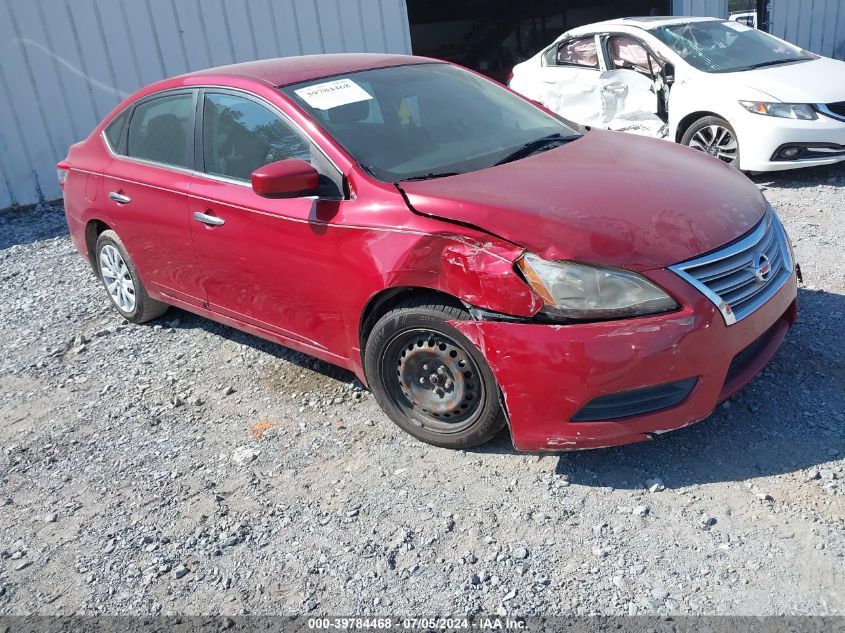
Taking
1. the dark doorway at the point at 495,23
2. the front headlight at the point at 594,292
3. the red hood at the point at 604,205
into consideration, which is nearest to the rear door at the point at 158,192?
the red hood at the point at 604,205

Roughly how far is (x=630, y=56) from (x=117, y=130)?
5.41 metres

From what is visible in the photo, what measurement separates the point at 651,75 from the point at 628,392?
5.84 m

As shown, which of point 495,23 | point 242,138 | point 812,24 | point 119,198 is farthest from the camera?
point 495,23

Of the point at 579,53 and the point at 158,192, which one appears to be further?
the point at 579,53

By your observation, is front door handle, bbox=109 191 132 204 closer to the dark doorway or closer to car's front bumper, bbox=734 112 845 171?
car's front bumper, bbox=734 112 845 171

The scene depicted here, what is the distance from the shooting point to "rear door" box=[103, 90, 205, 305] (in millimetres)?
4102

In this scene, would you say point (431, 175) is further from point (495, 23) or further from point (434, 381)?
point (495, 23)

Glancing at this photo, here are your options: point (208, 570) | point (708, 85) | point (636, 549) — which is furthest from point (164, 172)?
point (708, 85)

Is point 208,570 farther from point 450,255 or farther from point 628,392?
point 628,392

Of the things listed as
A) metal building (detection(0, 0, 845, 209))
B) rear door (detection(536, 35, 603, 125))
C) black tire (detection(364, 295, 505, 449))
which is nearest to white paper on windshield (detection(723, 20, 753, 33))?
rear door (detection(536, 35, 603, 125))

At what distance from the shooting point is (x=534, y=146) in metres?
3.71

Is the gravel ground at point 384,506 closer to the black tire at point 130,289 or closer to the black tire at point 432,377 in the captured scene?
the black tire at point 432,377

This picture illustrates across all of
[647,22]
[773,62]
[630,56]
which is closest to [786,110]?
[773,62]

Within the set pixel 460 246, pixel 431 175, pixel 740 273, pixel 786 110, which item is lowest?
pixel 786 110
